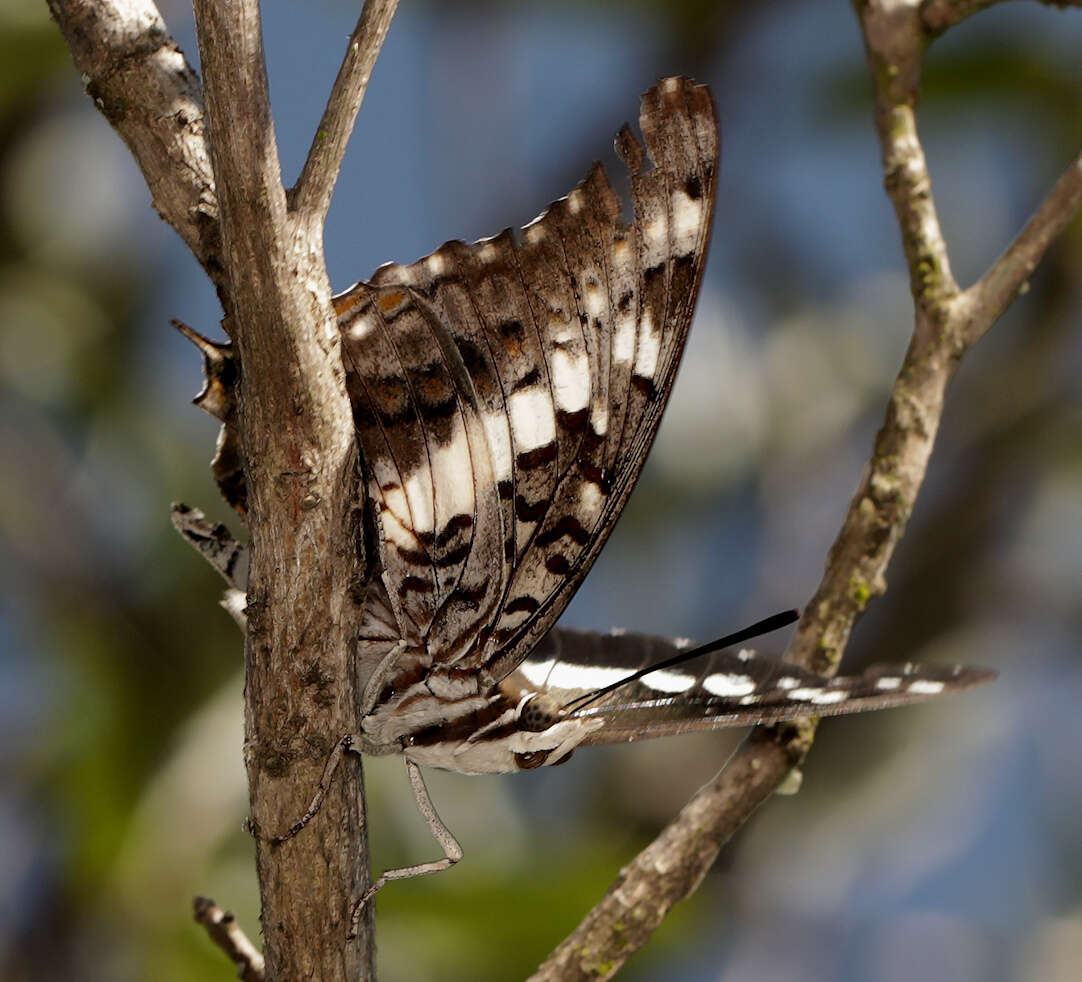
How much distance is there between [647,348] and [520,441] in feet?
0.51

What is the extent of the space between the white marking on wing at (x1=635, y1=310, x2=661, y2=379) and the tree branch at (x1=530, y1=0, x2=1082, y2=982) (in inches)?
12.6

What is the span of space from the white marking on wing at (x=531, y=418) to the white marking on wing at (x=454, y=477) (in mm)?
52

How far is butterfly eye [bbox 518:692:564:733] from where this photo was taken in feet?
3.93

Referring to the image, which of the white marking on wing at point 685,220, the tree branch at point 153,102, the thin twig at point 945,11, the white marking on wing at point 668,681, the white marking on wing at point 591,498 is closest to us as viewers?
the tree branch at point 153,102

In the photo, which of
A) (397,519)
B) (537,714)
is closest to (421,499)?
(397,519)

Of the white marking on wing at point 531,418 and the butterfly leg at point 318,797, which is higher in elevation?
the white marking on wing at point 531,418

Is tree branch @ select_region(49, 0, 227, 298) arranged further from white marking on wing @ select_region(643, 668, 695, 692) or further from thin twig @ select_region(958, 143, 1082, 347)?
thin twig @ select_region(958, 143, 1082, 347)

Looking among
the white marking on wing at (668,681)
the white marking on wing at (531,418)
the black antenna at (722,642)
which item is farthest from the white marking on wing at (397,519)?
the white marking on wing at (668,681)

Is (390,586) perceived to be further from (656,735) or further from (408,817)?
(408,817)

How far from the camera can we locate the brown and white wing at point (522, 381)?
3.86 ft

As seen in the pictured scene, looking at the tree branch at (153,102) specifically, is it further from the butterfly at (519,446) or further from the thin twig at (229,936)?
the thin twig at (229,936)

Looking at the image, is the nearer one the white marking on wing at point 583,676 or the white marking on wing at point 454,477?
the white marking on wing at point 454,477

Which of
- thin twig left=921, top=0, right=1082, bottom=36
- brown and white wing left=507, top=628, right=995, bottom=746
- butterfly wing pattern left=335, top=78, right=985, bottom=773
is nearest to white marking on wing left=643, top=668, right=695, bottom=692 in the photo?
brown and white wing left=507, top=628, right=995, bottom=746

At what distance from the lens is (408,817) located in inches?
106
